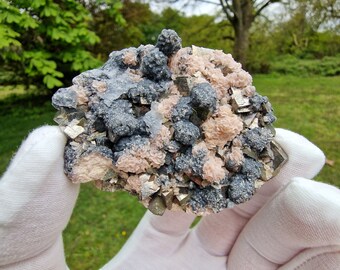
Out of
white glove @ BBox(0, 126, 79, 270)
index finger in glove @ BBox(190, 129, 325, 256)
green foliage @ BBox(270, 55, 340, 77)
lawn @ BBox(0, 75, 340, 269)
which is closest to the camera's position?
white glove @ BBox(0, 126, 79, 270)

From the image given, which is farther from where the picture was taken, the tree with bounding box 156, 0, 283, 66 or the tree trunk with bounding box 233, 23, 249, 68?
the tree trunk with bounding box 233, 23, 249, 68

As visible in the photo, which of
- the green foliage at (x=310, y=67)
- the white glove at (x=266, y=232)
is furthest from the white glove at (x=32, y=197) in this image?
the green foliage at (x=310, y=67)

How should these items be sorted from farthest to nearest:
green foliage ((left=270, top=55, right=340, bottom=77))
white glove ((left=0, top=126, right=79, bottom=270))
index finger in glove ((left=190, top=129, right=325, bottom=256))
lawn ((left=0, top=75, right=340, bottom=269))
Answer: green foliage ((left=270, top=55, right=340, bottom=77)) → lawn ((left=0, top=75, right=340, bottom=269)) → index finger in glove ((left=190, top=129, right=325, bottom=256)) → white glove ((left=0, top=126, right=79, bottom=270))

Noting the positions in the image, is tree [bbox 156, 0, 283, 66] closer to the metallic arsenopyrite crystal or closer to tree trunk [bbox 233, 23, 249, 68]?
tree trunk [bbox 233, 23, 249, 68]

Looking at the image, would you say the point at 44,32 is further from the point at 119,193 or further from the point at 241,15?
the point at 241,15

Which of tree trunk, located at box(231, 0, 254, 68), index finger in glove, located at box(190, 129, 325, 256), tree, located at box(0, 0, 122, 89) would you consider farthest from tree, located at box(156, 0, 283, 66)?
index finger in glove, located at box(190, 129, 325, 256)

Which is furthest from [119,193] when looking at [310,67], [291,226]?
[310,67]
